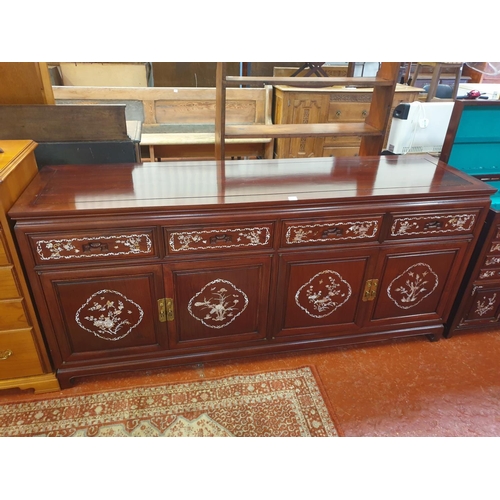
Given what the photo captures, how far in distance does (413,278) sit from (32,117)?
1.69 metres

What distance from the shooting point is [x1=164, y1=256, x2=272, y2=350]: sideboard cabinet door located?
1364 millimetres

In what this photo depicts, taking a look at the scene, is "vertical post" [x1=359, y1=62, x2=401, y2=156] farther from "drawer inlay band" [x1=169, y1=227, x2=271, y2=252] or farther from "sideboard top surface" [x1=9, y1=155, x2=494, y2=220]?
"drawer inlay band" [x1=169, y1=227, x2=271, y2=252]

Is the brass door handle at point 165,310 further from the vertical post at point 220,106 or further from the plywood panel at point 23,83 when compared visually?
the plywood panel at point 23,83

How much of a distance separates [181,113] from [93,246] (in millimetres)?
2277

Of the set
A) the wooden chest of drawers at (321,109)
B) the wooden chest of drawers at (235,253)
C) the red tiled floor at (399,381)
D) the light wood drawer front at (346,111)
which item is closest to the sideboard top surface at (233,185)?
the wooden chest of drawers at (235,253)

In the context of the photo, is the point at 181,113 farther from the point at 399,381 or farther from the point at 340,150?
the point at 399,381

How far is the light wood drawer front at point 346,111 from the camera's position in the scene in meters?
3.15

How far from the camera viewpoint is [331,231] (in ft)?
4.56

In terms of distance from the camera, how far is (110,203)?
1207mm

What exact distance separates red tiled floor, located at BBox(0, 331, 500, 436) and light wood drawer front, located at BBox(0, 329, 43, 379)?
4.9 inches

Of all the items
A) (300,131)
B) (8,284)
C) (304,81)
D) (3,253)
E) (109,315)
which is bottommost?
(109,315)

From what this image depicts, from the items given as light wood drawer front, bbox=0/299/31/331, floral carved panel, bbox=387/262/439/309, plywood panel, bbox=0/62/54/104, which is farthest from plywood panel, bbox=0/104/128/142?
floral carved panel, bbox=387/262/439/309

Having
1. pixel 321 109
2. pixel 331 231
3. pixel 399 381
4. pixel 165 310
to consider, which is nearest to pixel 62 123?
pixel 165 310

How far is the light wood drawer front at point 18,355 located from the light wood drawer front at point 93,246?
1.09 ft
